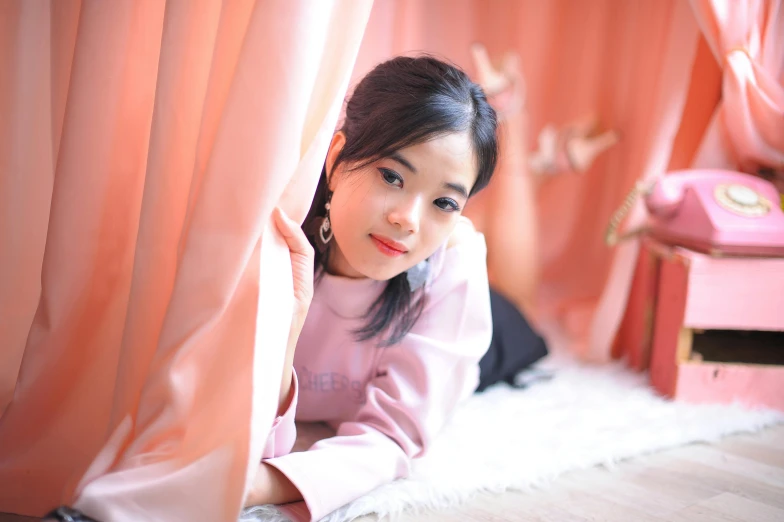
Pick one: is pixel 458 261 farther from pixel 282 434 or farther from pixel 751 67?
pixel 751 67

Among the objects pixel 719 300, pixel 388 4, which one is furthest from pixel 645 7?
pixel 719 300

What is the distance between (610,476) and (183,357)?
26.7 inches

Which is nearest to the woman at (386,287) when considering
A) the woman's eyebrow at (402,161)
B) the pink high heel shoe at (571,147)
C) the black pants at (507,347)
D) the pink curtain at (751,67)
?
the woman's eyebrow at (402,161)

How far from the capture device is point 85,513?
0.69 m

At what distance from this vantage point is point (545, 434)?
1188 millimetres

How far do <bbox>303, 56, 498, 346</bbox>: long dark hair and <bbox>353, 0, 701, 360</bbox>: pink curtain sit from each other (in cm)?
87

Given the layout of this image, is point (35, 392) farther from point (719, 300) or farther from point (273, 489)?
point (719, 300)

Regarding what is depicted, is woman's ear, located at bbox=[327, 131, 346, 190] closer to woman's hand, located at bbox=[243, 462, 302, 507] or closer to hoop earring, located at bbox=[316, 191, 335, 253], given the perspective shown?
hoop earring, located at bbox=[316, 191, 335, 253]

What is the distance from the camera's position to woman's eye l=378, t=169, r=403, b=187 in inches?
35.9

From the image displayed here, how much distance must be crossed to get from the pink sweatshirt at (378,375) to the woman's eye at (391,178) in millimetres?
205

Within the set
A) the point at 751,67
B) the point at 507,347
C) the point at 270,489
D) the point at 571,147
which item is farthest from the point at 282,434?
the point at 571,147

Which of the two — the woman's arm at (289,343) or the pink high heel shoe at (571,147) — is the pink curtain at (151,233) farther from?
the pink high heel shoe at (571,147)

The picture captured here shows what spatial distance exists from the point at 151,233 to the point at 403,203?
0.32 meters

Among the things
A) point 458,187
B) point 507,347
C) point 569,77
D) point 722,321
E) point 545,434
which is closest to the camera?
point 458,187
